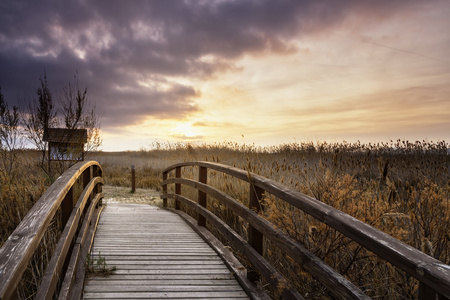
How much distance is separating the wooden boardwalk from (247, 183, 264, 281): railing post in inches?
8.7

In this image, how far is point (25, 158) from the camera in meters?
15.3

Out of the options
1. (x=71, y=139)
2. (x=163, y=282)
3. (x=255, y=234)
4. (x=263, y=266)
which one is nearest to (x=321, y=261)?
(x=263, y=266)

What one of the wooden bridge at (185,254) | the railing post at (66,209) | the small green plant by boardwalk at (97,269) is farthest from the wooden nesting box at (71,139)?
the small green plant by boardwalk at (97,269)

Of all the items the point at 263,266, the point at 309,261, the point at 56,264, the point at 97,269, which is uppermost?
the point at 309,261

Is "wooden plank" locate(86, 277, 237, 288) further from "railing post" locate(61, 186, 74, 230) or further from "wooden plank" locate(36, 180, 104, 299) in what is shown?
"railing post" locate(61, 186, 74, 230)

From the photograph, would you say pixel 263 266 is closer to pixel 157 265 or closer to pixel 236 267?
pixel 236 267

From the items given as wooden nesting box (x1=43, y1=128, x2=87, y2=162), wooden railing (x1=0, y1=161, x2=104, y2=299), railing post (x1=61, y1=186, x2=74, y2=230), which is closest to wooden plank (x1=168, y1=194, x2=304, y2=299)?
wooden railing (x1=0, y1=161, x2=104, y2=299)

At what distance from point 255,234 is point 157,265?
4.89 ft

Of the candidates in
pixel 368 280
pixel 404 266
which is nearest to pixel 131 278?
pixel 368 280

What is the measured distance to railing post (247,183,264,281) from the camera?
3781 millimetres

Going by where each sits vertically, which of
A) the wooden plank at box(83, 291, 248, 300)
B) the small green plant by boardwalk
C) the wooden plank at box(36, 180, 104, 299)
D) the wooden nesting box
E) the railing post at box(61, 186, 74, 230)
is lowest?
the wooden plank at box(83, 291, 248, 300)

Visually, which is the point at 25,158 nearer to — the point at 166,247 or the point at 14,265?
the point at 166,247

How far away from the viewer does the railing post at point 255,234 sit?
378 cm

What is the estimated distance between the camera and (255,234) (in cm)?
381
